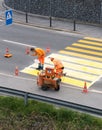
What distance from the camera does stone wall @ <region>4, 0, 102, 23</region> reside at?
102 feet

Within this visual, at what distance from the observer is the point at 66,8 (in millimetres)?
32250

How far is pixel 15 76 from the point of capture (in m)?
21.3

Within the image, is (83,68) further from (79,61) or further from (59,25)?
(59,25)

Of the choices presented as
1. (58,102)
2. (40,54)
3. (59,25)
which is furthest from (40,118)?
(59,25)

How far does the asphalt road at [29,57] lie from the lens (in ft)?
62.1

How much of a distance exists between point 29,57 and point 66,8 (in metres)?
9.24

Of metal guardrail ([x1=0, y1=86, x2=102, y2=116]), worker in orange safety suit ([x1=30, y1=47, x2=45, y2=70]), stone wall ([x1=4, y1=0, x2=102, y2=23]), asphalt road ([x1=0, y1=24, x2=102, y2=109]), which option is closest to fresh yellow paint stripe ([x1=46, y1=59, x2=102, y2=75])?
asphalt road ([x1=0, y1=24, x2=102, y2=109])

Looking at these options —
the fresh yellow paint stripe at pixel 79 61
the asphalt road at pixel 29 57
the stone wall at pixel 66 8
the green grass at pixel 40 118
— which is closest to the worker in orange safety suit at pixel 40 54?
the asphalt road at pixel 29 57

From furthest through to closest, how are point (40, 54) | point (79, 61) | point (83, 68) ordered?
point (79, 61) → point (83, 68) → point (40, 54)

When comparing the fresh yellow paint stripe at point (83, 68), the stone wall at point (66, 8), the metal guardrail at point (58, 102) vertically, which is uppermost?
the stone wall at point (66, 8)

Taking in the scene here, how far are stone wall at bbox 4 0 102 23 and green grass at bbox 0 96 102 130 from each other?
1610cm

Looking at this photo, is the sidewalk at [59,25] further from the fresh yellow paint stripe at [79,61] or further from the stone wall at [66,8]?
the fresh yellow paint stripe at [79,61]

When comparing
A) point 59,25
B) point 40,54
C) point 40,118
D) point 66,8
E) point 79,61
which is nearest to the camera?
point 40,118

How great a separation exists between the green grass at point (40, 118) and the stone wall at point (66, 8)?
52.8 ft
